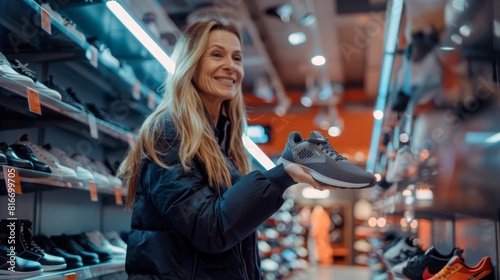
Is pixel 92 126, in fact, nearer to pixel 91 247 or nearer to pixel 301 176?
pixel 91 247

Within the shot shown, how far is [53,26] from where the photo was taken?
7.52 feet

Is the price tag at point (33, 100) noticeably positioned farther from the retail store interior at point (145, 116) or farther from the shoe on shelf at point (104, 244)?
the shoe on shelf at point (104, 244)

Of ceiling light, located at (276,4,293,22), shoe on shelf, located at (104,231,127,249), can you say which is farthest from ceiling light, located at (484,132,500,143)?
ceiling light, located at (276,4,293,22)

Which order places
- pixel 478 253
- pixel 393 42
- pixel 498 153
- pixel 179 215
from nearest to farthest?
pixel 179 215
pixel 498 153
pixel 478 253
pixel 393 42

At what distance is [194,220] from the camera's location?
139cm

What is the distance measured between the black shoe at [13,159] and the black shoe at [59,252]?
0.47 metres

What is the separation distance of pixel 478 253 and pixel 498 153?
1.62 ft

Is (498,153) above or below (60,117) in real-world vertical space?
below

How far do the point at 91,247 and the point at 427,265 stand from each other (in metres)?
1.62

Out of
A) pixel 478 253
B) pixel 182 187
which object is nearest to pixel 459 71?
pixel 478 253

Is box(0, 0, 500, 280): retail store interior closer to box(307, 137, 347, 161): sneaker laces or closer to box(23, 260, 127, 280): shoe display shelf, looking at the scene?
box(23, 260, 127, 280): shoe display shelf

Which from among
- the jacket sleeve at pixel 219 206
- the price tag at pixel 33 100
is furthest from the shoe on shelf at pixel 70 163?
the jacket sleeve at pixel 219 206

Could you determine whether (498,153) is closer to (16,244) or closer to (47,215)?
(16,244)

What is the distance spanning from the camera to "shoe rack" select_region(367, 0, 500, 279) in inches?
81.5
